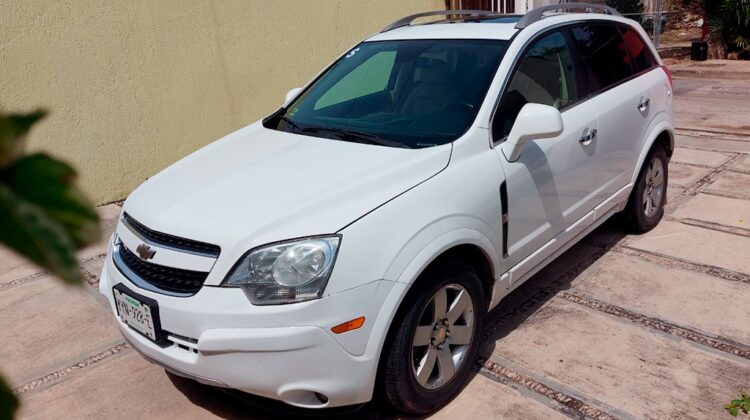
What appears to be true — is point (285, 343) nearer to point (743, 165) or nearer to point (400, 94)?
point (400, 94)

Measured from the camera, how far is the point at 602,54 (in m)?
4.41

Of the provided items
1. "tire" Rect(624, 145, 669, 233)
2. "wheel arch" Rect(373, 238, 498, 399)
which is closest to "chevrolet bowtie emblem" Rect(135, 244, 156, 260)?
"wheel arch" Rect(373, 238, 498, 399)

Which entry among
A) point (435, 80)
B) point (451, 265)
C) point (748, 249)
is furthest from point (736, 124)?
point (451, 265)

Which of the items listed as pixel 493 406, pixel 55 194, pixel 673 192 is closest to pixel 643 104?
pixel 673 192

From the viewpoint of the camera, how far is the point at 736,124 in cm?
862

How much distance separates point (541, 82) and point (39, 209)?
140 inches

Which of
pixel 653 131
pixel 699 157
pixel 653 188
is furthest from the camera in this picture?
pixel 699 157

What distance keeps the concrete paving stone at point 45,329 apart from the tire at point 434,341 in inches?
77.3

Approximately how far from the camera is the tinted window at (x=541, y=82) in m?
3.51

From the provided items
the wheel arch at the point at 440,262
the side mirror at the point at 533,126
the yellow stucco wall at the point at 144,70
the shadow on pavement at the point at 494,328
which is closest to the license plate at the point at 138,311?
the shadow on pavement at the point at 494,328

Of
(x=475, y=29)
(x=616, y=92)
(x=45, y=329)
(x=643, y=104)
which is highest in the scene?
(x=475, y=29)

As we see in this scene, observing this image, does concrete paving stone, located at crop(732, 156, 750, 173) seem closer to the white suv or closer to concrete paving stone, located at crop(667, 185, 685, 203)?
concrete paving stone, located at crop(667, 185, 685, 203)

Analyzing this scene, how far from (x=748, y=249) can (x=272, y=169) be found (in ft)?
11.5

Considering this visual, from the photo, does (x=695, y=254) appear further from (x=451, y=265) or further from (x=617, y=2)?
(x=617, y=2)
